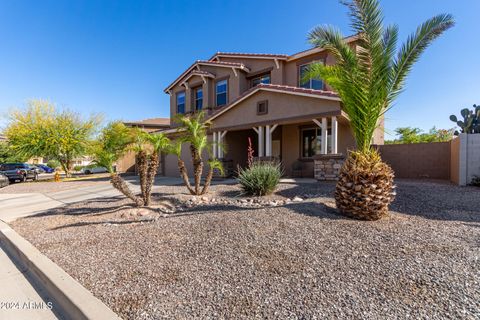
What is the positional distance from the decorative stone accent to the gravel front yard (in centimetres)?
428

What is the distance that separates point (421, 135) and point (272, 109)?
64.6 feet

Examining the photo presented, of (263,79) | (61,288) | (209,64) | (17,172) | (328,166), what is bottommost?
(61,288)

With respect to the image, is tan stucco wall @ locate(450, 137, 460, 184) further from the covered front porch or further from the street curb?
the street curb

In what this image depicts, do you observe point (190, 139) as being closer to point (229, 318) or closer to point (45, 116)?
point (229, 318)

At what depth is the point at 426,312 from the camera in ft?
7.18

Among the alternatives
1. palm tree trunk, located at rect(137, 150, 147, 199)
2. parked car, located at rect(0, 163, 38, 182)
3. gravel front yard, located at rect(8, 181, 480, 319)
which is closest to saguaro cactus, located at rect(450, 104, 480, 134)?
gravel front yard, located at rect(8, 181, 480, 319)

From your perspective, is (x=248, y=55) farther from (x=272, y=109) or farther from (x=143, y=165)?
(x=143, y=165)

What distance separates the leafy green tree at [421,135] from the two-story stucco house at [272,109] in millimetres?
10472

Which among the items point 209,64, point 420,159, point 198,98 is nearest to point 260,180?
point 420,159

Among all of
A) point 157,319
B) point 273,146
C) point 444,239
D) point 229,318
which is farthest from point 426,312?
point 273,146

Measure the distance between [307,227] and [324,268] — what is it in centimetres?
123

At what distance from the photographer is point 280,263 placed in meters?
3.12

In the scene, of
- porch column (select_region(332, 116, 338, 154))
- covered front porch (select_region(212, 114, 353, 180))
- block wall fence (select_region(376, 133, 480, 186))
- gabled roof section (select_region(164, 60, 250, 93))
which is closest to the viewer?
block wall fence (select_region(376, 133, 480, 186))

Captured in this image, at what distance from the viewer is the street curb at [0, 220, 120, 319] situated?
8.13 ft
